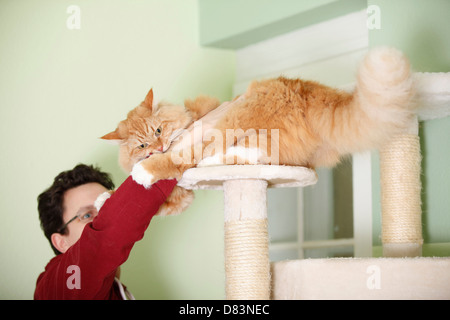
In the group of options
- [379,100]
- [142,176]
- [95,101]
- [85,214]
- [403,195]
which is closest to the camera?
[379,100]

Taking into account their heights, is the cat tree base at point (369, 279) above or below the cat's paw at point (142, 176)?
below

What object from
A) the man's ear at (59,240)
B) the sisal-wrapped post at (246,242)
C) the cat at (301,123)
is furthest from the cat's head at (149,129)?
the man's ear at (59,240)

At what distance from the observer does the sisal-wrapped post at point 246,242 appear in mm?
1721

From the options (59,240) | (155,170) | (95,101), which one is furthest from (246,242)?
(95,101)

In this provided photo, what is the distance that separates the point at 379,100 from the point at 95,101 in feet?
5.12

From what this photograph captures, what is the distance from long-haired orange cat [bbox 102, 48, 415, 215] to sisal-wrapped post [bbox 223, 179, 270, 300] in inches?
4.6

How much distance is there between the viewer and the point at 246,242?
67.8 inches

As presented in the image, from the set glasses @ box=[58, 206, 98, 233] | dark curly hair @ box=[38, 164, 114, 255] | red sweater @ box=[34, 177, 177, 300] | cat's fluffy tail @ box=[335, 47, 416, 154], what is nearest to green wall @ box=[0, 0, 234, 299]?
dark curly hair @ box=[38, 164, 114, 255]

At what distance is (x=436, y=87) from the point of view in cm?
170

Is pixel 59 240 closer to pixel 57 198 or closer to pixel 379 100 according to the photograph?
pixel 57 198

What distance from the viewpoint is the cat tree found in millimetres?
1634

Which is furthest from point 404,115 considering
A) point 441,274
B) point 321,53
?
point 321,53

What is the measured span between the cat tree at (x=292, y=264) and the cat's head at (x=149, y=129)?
176 millimetres

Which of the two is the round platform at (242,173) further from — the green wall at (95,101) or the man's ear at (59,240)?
the green wall at (95,101)
